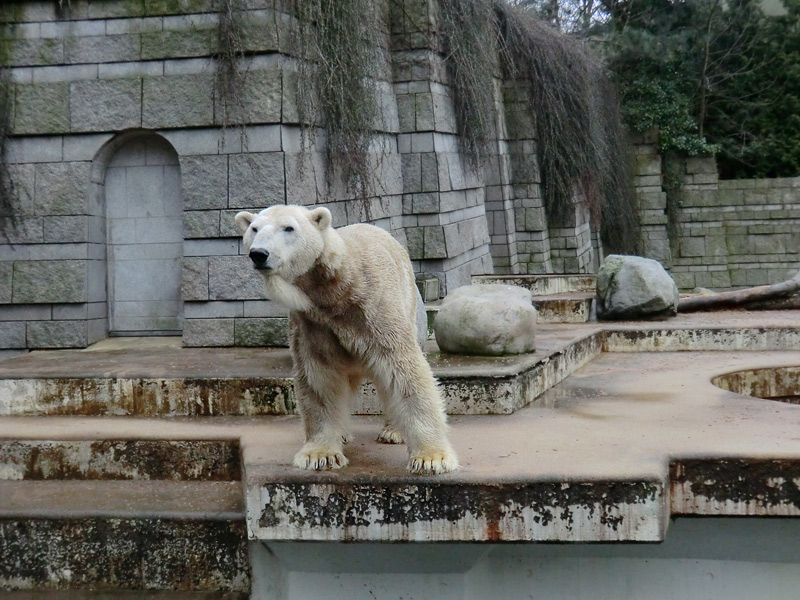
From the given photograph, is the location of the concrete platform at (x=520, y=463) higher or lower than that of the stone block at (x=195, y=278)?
lower

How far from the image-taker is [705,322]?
25.4 ft

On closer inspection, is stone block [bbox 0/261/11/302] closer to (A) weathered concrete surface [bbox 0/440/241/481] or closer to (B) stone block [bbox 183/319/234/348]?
(B) stone block [bbox 183/319/234/348]

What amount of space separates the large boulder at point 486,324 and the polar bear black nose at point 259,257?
2607 mm

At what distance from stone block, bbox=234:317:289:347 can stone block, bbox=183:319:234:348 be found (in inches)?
2.5

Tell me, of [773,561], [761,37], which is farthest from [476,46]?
[761,37]

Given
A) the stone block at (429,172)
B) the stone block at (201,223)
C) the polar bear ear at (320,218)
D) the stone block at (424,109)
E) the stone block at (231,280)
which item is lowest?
the polar bear ear at (320,218)

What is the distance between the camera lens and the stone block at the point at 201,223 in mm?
6785

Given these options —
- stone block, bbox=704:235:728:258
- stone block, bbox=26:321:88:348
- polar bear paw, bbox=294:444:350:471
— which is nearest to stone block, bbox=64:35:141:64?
stone block, bbox=26:321:88:348

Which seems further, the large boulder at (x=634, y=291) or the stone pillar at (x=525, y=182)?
the stone pillar at (x=525, y=182)

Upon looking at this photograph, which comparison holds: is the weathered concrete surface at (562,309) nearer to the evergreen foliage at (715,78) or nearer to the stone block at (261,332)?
the stone block at (261,332)

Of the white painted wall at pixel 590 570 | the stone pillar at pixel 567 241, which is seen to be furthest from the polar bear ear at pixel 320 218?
the stone pillar at pixel 567 241

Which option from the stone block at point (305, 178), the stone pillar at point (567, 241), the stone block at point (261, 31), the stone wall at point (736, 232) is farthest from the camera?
the stone wall at point (736, 232)

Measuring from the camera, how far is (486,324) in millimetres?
5625

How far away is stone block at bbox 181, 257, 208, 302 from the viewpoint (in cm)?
683
